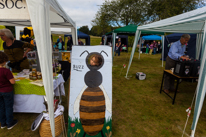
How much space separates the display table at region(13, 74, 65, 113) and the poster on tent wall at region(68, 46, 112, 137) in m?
0.57

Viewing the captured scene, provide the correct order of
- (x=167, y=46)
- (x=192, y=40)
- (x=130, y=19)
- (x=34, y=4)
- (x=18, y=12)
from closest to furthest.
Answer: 1. (x=34, y=4)
2. (x=18, y=12)
3. (x=192, y=40)
4. (x=167, y=46)
5. (x=130, y=19)

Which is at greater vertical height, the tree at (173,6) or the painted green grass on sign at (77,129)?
the tree at (173,6)

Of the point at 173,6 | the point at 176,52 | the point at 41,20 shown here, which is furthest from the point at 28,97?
the point at 173,6

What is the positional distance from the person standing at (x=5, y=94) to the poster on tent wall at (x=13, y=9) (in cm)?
66

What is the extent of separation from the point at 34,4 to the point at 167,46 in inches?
408

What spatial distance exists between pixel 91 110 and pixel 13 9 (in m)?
1.72

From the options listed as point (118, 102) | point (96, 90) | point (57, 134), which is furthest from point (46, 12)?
point (118, 102)

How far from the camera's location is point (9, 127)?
2139 mm

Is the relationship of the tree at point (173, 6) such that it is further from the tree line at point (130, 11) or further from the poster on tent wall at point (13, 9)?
the poster on tent wall at point (13, 9)

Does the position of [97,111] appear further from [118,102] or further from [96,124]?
[118,102]

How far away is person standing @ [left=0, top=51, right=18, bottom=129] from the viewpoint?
6.07 feet

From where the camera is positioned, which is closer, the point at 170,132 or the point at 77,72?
the point at 77,72

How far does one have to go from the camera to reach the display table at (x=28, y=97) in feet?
7.25

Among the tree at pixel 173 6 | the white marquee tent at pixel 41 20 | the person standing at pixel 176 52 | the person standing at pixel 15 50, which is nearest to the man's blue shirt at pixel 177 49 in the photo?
the person standing at pixel 176 52
